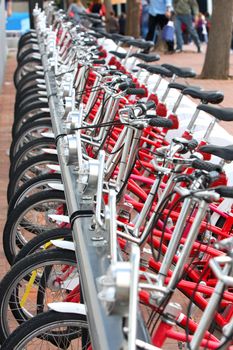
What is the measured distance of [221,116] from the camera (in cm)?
500

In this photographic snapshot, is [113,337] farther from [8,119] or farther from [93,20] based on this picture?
[93,20]

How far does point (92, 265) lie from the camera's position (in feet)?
10.6

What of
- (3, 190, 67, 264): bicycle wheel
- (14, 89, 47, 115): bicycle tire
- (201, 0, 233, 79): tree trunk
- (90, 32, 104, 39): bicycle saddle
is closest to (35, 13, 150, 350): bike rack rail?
(3, 190, 67, 264): bicycle wheel

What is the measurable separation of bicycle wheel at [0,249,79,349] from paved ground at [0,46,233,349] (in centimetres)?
63

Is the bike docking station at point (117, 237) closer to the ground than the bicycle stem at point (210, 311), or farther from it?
closer to the ground

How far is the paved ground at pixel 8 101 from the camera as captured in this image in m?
7.87

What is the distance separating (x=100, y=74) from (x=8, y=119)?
6451 mm

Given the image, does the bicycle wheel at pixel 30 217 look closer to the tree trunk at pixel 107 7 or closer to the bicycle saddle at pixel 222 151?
the bicycle saddle at pixel 222 151

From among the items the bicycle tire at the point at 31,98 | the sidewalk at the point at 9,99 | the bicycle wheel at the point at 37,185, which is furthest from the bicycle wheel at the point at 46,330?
the bicycle tire at the point at 31,98

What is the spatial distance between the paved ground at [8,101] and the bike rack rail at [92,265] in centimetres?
62

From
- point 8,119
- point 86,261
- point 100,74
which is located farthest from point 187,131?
point 8,119

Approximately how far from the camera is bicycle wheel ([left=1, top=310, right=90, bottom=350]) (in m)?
3.36

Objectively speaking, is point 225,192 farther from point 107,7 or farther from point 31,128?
point 107,7

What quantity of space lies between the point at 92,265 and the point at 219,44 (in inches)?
423
